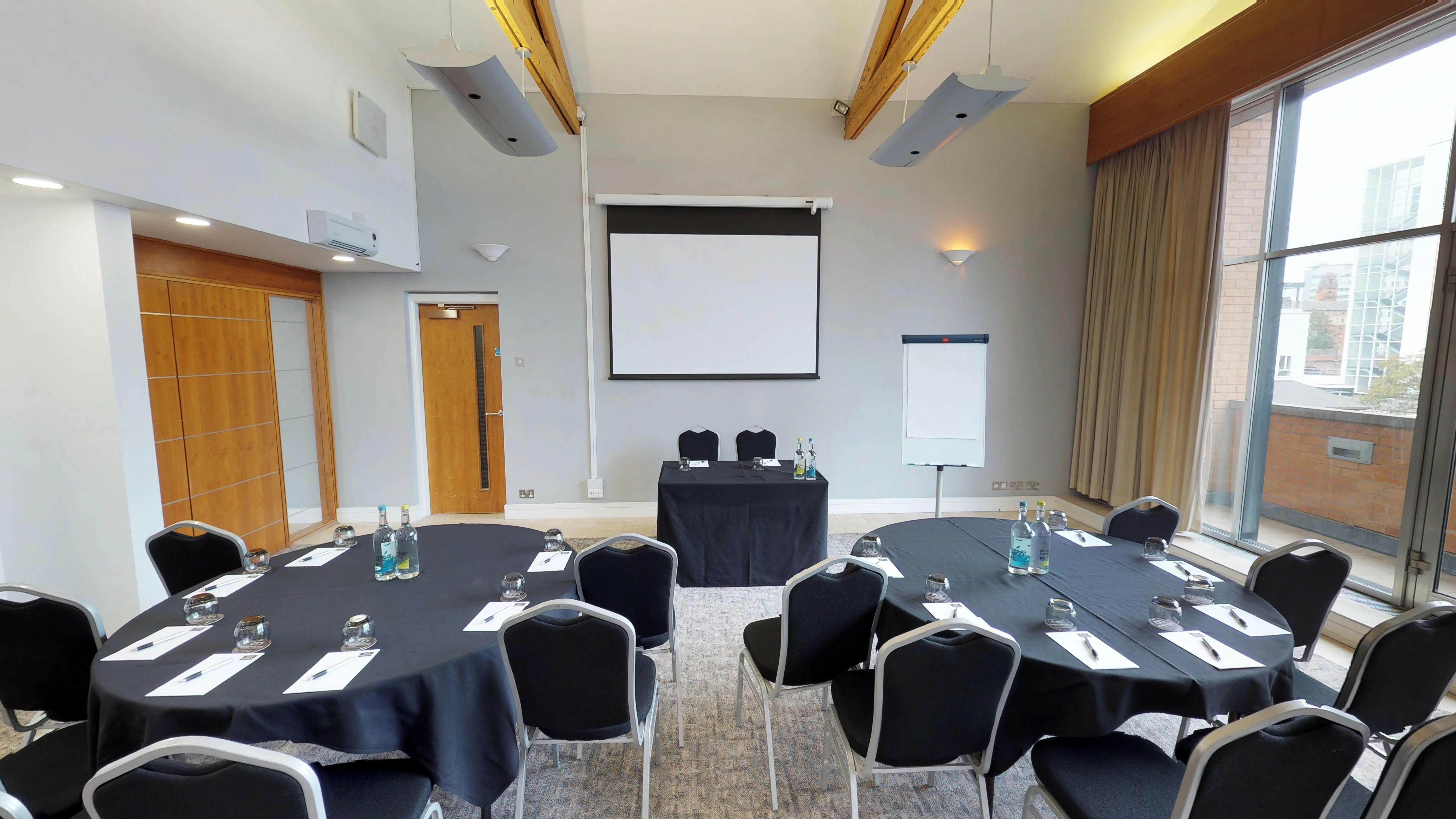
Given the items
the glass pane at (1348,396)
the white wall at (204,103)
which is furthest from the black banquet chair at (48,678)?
the glass pane at (1348,396)

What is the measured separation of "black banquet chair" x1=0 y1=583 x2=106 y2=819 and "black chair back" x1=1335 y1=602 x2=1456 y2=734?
389 centimetres

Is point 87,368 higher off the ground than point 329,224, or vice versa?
point 329,224

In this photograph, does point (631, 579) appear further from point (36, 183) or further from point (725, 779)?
point (36, 183)

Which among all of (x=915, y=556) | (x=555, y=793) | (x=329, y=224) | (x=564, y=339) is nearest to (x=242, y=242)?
(x=329, y=224)

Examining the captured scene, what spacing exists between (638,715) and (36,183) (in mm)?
3550

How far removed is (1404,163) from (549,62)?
18.2ft

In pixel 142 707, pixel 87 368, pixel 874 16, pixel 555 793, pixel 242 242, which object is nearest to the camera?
pixel 142 707

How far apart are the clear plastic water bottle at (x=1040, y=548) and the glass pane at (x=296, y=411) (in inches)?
230

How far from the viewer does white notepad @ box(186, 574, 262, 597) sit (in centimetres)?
222

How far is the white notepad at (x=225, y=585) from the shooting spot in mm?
2225

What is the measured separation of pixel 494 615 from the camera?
2061 mm

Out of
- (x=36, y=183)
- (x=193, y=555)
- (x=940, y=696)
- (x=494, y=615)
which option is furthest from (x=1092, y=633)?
(x=36, y=183)

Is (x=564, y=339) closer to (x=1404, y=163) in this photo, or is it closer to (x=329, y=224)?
(x=329, y=224)

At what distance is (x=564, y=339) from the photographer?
568cm
